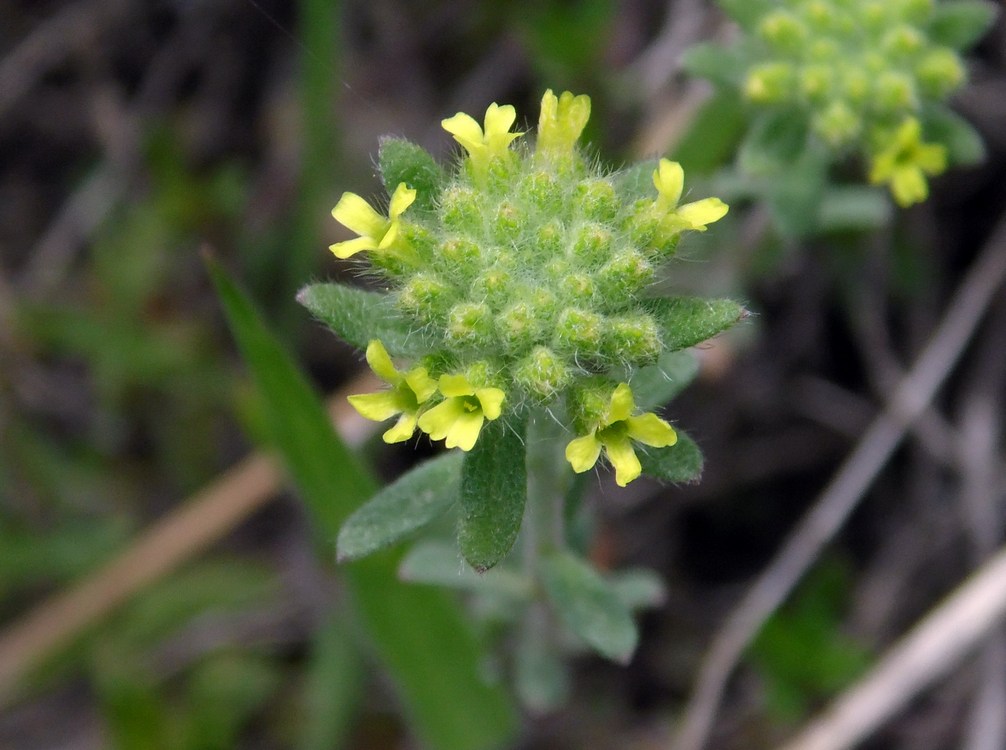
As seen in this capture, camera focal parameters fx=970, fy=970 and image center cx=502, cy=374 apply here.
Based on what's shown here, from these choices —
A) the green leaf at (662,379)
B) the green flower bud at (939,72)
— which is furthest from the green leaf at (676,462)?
the green flower bud at (939,72)

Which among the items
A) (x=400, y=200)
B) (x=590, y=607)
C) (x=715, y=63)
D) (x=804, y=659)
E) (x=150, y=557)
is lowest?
(x=804, y=659)

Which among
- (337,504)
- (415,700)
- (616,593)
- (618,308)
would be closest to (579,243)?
(618,308)

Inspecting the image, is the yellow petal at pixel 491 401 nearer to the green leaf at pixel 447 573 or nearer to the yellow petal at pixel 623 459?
the yellow petal at pixel 623 459

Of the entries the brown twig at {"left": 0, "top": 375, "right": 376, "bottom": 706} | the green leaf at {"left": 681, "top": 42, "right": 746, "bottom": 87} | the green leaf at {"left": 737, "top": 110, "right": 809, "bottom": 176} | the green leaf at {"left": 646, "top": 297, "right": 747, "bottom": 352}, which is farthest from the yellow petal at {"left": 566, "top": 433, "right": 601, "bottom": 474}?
the brown twig at {"left": 0, "top": 375, "right": 376, "bottom": 706}

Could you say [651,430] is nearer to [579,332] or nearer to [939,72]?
[579,332]

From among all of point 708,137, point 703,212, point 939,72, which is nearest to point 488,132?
point 703,212

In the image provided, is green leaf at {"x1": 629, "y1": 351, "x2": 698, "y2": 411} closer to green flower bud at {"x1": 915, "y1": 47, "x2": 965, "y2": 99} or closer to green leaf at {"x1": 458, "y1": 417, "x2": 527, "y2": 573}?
green leaf at {"x1": 458, "y1": 417, "x2": 527, "y2": 573}

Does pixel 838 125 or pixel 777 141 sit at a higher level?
pixel 777 141
